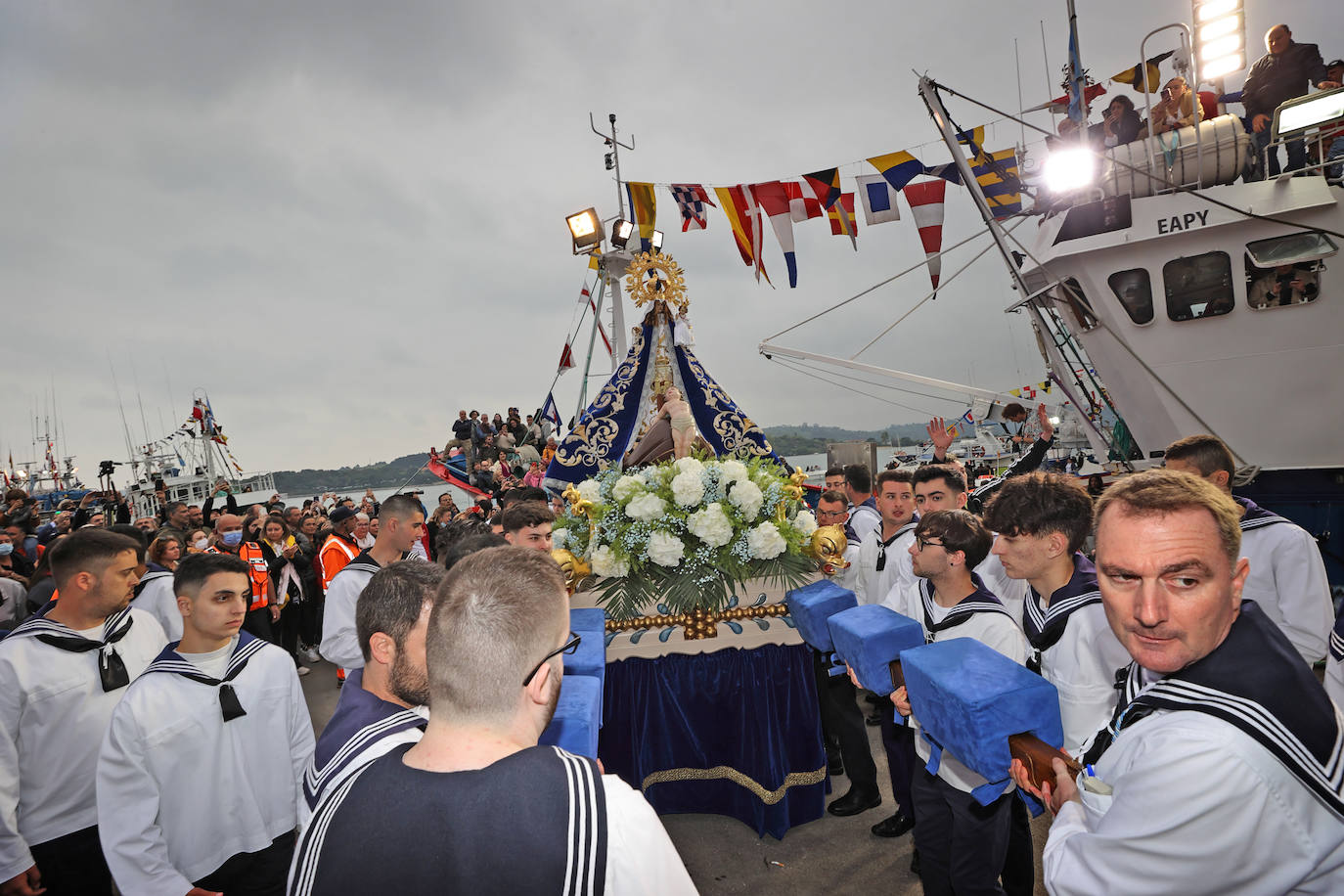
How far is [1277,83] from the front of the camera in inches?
314

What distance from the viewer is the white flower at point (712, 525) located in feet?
12.0

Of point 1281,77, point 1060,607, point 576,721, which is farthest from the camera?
point 1281,77

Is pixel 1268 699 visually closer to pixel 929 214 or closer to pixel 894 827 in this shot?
pixel 894 827

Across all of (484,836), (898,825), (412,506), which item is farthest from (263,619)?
(484,836)

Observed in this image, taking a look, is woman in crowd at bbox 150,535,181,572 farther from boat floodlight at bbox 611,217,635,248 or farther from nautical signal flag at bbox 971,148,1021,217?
nautical signal flag at bbox 971,148,1021,217

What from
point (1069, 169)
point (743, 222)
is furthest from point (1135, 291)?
point (743, 222)

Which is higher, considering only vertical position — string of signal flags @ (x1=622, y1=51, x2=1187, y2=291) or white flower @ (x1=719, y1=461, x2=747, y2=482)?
string of signal flags @ (x1=622, y1=51, x2=1187, y2=291)

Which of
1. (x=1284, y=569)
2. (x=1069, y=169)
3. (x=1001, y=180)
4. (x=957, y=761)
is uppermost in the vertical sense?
(x=1001, y=180)

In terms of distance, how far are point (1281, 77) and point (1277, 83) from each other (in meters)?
0.07

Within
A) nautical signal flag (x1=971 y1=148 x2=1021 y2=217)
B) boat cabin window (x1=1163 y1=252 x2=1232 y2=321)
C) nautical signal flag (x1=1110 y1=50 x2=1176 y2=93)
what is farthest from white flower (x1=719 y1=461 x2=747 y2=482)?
nautical signal flag (x1=1110 y1=50 x2=1176 y2=93)

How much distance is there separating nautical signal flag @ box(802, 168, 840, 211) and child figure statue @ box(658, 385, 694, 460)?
5.32 metres

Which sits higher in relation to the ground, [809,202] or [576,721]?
[809,202]

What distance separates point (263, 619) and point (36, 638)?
470 centimetres

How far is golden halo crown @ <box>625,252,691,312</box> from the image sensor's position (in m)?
5.86
